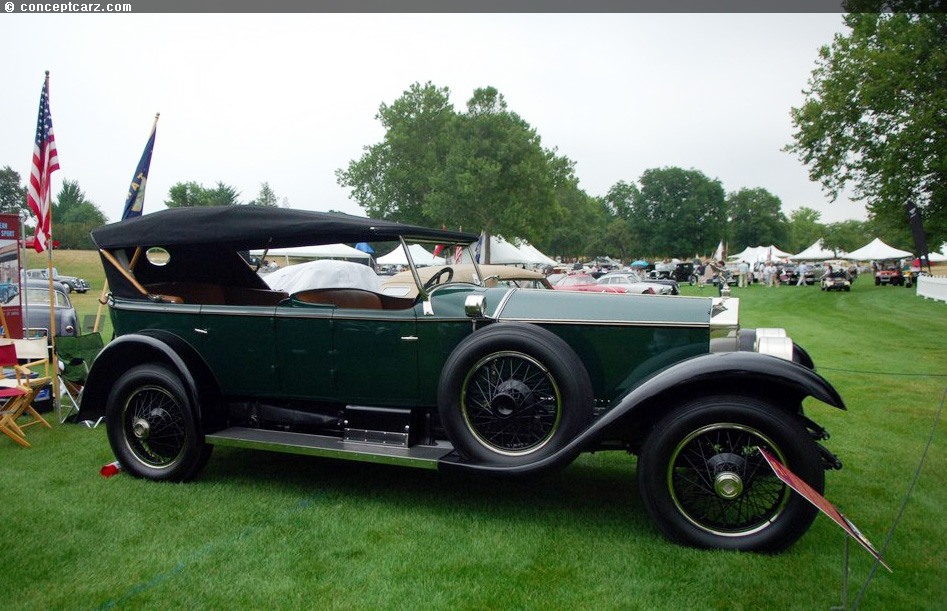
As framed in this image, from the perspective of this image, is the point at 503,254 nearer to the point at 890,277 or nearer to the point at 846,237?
the point at 890,277

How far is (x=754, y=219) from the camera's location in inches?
4040

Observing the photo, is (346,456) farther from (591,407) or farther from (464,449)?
(591,407)

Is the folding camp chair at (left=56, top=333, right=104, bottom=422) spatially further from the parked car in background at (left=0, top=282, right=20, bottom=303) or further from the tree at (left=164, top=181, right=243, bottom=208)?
the tree at (left=164, top=181, right=243, bottom=208)

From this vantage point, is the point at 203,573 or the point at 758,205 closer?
the point at 203,573

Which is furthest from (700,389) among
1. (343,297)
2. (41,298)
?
(41,298)

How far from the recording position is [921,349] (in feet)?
37.2

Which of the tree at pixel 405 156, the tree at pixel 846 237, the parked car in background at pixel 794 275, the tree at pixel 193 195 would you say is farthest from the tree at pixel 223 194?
the tree at pixel 846 237

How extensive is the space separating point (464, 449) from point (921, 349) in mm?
10957

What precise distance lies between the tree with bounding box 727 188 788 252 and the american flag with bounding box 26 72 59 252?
103712 mm

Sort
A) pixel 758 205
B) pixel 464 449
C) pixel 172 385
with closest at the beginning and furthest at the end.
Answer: pixel 464 449
pixel 172 385
pixel 758 205

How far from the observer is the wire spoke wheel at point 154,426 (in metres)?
4.73

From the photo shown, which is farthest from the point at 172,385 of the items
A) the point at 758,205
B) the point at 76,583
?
the point at 758,205

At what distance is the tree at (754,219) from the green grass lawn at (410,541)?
342ft

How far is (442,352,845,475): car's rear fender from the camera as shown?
3.40m
